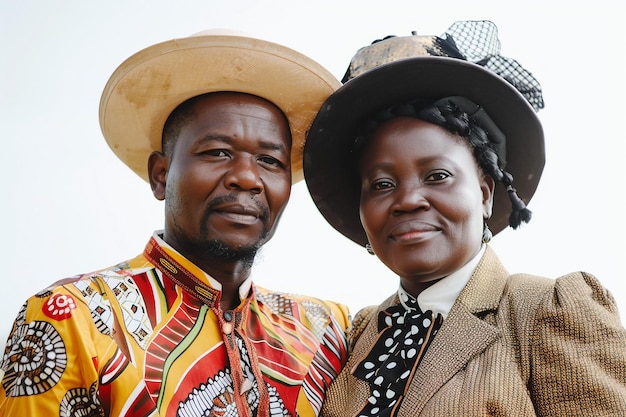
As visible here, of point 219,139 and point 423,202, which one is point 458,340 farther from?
point 219,139

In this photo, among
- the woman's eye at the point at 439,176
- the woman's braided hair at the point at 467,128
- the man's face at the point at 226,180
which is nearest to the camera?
the woman's eye at the point at 439,176

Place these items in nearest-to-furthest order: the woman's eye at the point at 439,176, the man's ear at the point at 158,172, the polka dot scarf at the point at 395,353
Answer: the polka dot scarf at the point at 395,353
the woman's eye at the point at 439,176
the man's ear at the point at 158,172

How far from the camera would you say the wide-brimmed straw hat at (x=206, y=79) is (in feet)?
10.4

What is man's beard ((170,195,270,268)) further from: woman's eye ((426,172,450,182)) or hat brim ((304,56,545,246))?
woman's eye ((426,172,450,182))

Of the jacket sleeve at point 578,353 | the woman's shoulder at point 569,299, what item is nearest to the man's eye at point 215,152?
the woman's shoulder at point 569,299

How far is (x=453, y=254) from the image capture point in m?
2.73

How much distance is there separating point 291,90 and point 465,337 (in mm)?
1623

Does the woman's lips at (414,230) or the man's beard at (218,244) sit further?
the man's beard at (218,244)

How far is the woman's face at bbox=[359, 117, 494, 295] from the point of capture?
2.71 meters

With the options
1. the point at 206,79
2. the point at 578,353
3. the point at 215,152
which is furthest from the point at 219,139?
the point at 578,353

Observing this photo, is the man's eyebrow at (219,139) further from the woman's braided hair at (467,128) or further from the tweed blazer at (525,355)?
the tweed blazer at (525,355)

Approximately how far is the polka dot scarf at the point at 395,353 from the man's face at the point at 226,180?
0.78m

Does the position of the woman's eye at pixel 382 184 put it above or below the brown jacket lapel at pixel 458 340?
above

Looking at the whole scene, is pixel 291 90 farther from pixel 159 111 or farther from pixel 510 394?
pixel 510 394
